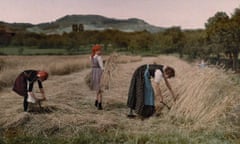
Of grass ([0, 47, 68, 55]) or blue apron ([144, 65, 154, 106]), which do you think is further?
grass ([0, 47, 68, 55])

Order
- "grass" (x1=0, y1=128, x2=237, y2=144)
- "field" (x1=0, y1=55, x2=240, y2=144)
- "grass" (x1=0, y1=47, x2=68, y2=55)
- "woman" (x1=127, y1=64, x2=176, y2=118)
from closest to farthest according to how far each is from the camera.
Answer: "grass" (x1=0, y1=128, x2=237, y2=144) < "field" (x1=0, y1=55, x2=240, y2=144) < "woman" (x1=127, y1=64, x2=176, y2=118) < "grass" (x1=0, y1=47, x2=68, y2=55)

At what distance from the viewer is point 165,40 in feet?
117

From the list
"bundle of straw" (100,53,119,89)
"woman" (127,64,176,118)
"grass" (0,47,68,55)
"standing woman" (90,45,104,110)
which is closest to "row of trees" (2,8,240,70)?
"grass" (0,47,68,55)

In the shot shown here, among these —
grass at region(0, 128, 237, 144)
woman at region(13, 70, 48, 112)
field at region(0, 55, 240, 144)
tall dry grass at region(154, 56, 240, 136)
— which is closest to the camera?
grass at region(0, 128, 237, 144)

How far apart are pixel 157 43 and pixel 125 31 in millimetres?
3175

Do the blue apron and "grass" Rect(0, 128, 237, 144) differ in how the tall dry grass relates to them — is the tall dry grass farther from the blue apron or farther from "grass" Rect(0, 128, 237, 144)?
"grass" Rect(0, 128, 237, 144)

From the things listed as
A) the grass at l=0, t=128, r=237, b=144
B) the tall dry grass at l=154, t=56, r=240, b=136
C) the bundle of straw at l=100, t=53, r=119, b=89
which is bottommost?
the grass at l=0, t=128, r=237, b=144

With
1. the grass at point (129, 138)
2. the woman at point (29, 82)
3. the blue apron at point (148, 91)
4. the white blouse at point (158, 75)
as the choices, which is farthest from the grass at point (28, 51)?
the grass at point (129, 138)

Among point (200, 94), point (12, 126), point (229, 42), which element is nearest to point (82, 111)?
point (12, 126)

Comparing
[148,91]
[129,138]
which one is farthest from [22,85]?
[129,138]

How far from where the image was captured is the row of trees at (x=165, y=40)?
72.2 ft

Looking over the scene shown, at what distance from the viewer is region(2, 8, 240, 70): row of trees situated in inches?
866

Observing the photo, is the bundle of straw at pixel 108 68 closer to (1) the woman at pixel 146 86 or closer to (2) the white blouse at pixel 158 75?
(1) the woman at pixel 146 86

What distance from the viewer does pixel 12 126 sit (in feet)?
21.4
